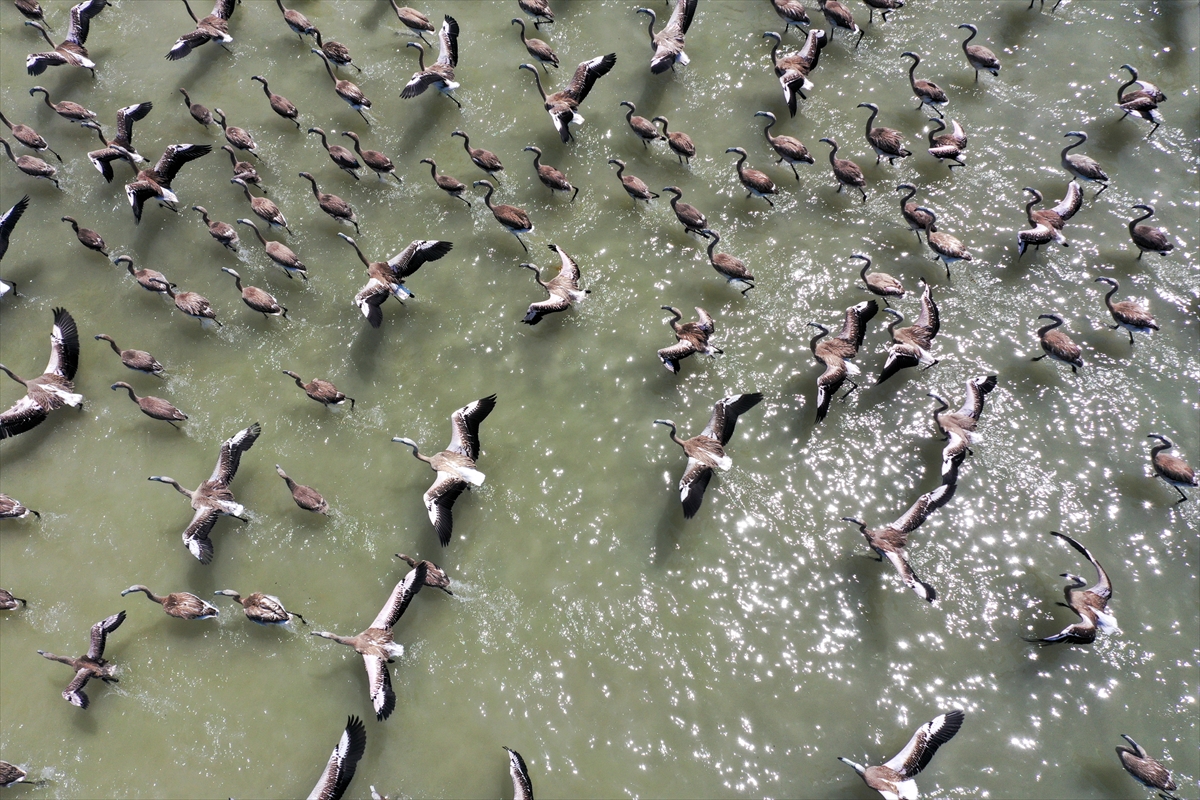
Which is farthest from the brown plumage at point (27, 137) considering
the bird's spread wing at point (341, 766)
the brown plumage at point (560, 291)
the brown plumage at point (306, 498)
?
the bird's spread wing at point (341, 766)

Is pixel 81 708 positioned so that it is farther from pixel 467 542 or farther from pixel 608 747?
pixel 608 747

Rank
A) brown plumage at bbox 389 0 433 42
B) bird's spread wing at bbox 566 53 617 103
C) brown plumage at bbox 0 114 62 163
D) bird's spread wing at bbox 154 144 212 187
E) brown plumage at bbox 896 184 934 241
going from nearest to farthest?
brown plumage at bbox 896 184 934 241 < bird's spread wing at bbox 154 144 212 187 < bird's spread wing at bbox 566 53 617 103 < brown plumage at bbox 0 114 62 163 < brown plumage at bbox 389 0 433 42

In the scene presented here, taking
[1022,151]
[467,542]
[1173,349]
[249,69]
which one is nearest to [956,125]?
[1022,151]

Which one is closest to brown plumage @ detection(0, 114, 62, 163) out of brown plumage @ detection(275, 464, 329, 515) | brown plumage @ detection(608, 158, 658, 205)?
brown plumage @ detection(275, 464, 329, 515)

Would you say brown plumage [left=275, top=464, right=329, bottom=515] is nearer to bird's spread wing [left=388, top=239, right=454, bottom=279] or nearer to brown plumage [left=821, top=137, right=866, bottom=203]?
bird's spread wing [left=388, top=239, right=454, bottom=279]

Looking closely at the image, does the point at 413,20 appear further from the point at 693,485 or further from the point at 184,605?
the point at 184,605

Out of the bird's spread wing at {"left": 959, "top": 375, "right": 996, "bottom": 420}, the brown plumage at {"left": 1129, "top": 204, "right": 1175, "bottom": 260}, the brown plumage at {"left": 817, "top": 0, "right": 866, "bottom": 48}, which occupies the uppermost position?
the brown plumage at {"left": 817, "top": 0, "right": 866, "bottom": 48}

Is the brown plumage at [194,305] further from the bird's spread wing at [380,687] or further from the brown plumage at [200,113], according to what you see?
the bird's spread wing at [380,687]
